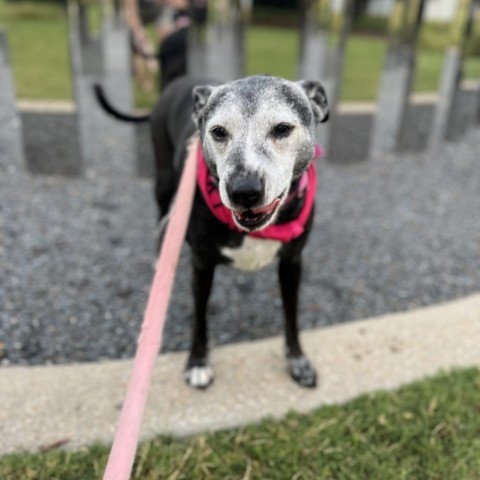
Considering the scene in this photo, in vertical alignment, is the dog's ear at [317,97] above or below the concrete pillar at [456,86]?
above

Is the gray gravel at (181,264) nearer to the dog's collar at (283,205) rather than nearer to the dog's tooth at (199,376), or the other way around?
the dog's tooth at (199,376)

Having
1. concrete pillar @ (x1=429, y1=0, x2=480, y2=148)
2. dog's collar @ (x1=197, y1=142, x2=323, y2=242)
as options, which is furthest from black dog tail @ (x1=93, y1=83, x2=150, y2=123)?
concrete pillar @ (x1=429, y1=0, x2=480, y2=148)

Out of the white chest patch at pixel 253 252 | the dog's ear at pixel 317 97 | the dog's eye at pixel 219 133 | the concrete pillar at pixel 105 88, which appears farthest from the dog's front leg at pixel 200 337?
the concrete pillar at pixel 105 88

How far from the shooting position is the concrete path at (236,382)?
262 cm

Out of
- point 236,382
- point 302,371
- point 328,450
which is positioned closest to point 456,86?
point 302,371

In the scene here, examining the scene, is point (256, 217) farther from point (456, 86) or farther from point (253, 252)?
point (456, 86)

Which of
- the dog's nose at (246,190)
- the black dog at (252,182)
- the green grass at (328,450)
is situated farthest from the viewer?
the green grass at (328,450)

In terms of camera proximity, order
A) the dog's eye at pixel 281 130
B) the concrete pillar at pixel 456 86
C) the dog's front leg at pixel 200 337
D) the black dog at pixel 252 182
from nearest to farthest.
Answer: the black dog at pixel 252 182 → the dog's eye at pixel 281 130 → the dog's front leg at pixel 200 337 → the concrete pillar at pixel 456 86

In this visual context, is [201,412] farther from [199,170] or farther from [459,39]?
[459,39]

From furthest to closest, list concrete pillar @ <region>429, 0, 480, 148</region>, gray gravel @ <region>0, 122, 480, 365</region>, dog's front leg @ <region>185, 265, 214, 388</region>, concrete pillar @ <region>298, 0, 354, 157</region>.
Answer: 1. concrete pillar @ <region>429, 0, 480, 148</region>
2. concrete pillar @ <region>298, 0, 354, 157</region>
3. gray gravel @ <region>0, 122, 480, 365</region>
4. dog's front leg @ <region>185, 265, 214, 388</region>

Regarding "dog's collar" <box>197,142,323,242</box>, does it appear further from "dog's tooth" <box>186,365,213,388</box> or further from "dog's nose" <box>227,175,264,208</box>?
"dog's tooth" <box>186,365,213,388</box>

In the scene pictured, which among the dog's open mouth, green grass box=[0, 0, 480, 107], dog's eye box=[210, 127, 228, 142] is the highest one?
dog's eye box=[210, 127, 228, 142]

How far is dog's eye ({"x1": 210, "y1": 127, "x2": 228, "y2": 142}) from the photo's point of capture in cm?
217

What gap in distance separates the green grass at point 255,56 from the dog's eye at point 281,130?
4.06m
